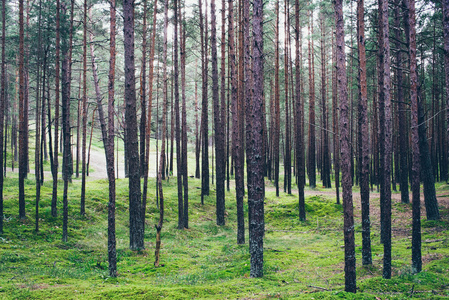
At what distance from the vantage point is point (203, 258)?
12.4 meters

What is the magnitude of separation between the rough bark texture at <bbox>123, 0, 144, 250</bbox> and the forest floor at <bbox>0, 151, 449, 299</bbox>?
1.00 meters

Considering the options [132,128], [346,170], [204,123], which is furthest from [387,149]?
[204,123]

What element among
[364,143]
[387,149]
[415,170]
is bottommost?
[415,170]

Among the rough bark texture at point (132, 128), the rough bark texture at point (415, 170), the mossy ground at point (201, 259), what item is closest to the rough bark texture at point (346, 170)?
the mossy ground at point (201, 259)

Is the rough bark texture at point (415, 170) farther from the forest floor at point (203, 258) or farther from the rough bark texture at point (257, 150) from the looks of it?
the rough bark texture at point (257, 150)

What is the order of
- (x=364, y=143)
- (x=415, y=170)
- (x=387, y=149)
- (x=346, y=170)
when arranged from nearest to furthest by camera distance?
(x=346, y=170) < (x=387, y=149) < (x=415, y=170) < (x=364, y=143)

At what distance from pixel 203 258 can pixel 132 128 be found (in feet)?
19.4

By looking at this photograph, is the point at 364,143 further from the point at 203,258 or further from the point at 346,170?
the point at 203,258

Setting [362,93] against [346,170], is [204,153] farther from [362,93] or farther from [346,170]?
[346,170]

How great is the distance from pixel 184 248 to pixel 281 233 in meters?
5.83

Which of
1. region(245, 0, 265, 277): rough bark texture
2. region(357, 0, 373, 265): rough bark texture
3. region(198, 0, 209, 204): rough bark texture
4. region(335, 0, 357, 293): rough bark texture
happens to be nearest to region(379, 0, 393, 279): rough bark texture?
region(357, 0, 373, 265): rough bark texture

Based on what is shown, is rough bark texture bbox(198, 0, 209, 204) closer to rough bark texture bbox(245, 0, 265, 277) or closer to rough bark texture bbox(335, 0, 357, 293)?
rough bark texture bbox(245, 0, 265, 277)

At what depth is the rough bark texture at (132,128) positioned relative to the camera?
38.2ft

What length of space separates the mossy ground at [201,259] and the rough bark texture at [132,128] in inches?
38.9
